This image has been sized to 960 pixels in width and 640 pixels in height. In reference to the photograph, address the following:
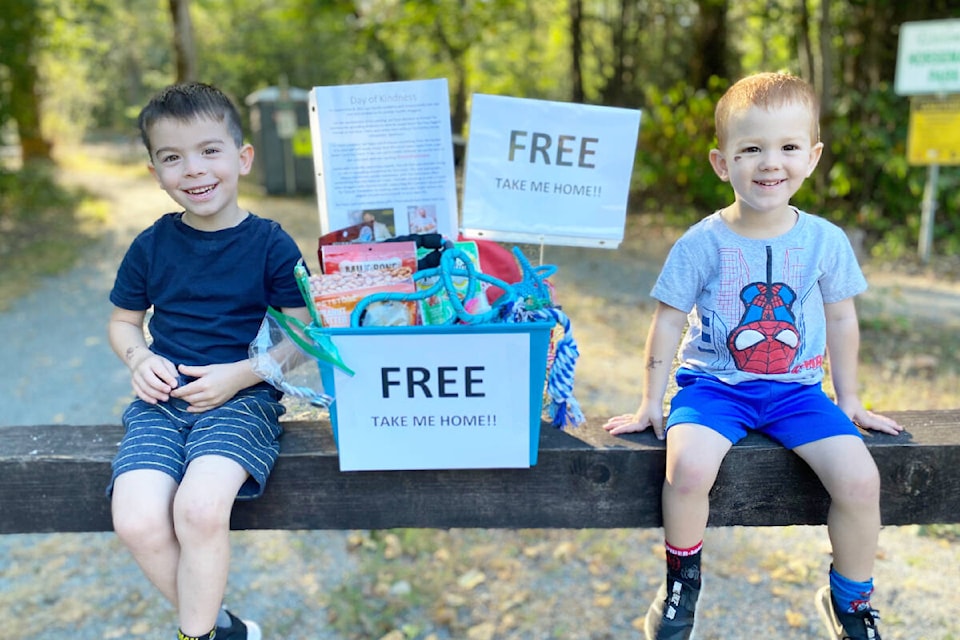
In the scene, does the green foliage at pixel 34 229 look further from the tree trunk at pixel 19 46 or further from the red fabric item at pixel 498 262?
the red fabric item at pixel 498 262

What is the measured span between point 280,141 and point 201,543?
1127 centimetres

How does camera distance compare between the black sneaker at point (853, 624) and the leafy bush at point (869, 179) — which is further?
the leafy bush at point (869, 179)

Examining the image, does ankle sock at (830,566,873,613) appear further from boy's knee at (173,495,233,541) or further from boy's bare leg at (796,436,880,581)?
boy's knee at (173,495,233,541)

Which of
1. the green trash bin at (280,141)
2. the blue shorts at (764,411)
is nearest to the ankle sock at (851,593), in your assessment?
the blue shorts at (764,411)

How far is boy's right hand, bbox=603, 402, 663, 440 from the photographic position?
172 cm

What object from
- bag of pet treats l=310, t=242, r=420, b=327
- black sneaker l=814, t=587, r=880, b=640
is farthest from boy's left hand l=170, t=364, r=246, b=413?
black sneaker l=814, t=587, r=880, b=640

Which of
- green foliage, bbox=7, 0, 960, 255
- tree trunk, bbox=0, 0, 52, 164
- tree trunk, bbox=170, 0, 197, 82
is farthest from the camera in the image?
tree trunk, bbox=0, 0, 52, 164

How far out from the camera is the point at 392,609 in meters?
2.75

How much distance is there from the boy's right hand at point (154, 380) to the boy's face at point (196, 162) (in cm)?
35

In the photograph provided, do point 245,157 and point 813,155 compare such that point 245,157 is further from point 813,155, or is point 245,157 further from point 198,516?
point 813,155

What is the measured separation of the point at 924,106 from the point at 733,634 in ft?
19.7

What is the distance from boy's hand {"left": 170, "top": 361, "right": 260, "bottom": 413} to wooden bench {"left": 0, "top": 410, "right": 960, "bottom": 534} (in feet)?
0.59

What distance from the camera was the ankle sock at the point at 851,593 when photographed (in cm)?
159

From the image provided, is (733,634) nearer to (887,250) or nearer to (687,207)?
(887,250)
